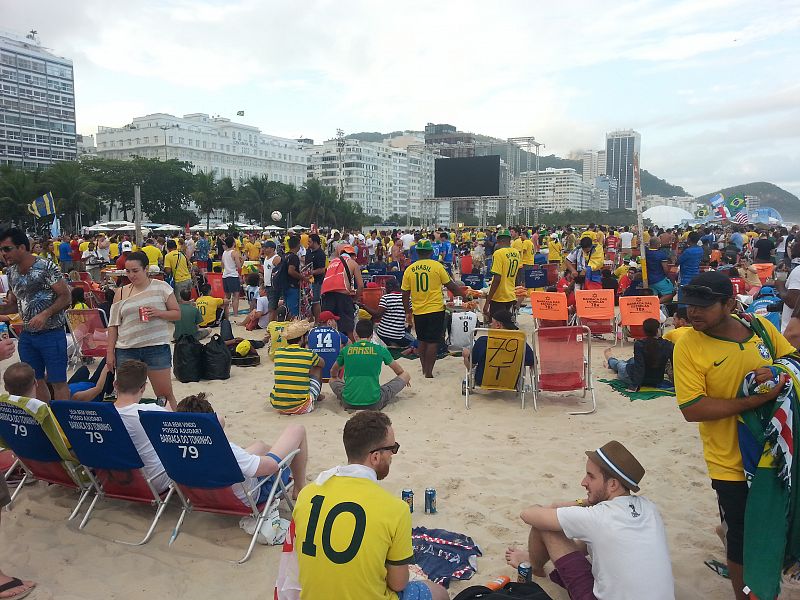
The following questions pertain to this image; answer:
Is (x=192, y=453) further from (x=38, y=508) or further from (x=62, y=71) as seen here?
(x=62, y=71)

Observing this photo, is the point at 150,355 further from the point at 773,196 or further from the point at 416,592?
the point at 773,196

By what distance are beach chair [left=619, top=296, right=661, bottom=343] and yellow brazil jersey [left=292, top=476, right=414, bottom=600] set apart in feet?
22.7

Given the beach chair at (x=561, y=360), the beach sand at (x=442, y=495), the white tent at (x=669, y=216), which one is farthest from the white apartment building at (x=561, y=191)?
the beach sand at (x=442, y=495)

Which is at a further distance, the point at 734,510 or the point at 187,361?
the point at 187,361

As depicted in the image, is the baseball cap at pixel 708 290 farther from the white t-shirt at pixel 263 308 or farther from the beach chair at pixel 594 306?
the white t-shirt at pixel 263 308

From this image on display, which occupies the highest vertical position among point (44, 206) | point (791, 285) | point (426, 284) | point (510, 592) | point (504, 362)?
point (44, 206)

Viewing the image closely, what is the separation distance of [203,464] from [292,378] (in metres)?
2.59

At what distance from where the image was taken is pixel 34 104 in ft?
267

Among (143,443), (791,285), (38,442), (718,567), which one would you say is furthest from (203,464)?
(791,285)

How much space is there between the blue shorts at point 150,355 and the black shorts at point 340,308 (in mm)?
3368

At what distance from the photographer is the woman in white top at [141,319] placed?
4.70m

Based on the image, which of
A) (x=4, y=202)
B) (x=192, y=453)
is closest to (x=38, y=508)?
(x=192, y=453)

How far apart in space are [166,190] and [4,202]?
76.3ft

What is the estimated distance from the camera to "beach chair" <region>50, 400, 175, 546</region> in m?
3.53
